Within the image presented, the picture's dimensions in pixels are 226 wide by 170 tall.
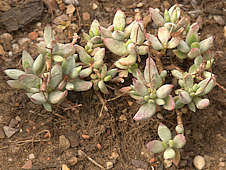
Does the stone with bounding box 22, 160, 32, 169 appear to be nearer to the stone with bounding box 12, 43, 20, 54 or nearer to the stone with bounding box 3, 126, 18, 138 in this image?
the stone with bounding box 3, 126, 18, 138

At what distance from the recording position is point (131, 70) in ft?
6.54

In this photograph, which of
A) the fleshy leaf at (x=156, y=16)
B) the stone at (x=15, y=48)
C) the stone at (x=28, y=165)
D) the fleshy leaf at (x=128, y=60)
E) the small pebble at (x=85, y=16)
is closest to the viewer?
the stone at (x=28, y=165)

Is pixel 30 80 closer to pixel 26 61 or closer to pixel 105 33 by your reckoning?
pixel 26 61

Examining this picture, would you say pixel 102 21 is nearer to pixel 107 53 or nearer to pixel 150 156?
pixel 107 53

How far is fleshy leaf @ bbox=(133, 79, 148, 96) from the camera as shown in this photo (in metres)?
1.73

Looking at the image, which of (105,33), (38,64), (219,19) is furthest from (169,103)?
(219,19)

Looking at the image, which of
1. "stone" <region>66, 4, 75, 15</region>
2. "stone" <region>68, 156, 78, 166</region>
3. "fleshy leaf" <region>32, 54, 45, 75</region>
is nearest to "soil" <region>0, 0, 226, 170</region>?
"stone" <region>68, 156, 78, 166</region>

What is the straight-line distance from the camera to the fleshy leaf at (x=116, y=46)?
76.0 inches

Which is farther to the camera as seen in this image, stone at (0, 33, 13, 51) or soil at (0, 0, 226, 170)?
stone at (0, 33, 13, 51)

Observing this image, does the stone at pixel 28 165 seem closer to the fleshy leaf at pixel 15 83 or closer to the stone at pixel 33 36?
the fleshy leaf at pixel 15 83

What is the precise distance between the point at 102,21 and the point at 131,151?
3.18 feet

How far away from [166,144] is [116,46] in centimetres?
64

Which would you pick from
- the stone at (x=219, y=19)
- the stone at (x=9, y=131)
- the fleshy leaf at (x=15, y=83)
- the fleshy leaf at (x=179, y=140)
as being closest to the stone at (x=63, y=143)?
the stone at (x=9, y=131)

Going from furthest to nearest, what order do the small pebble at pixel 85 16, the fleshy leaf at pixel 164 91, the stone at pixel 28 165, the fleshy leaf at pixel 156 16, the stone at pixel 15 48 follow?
1. the small pebble at pixel 85 16
2. the stone at pixel 15 48
3. the fleshy leaf at pixel 156 16
4. the stone at pixel 28 165
5. the fleshy leaf at pixel 164 91
